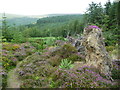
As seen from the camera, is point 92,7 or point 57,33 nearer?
point 92,7

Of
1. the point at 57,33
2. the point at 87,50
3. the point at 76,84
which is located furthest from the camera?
the point at 57,33

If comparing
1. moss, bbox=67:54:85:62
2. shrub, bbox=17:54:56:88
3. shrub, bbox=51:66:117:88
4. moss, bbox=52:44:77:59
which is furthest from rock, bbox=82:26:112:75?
moss, bbox=52:44:77:59

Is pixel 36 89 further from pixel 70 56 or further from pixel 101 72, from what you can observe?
pixel 70 56

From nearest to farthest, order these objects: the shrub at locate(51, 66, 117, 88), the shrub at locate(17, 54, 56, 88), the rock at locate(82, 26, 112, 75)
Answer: the shrub at locate(51, 66, 117, 88) → the shrub at locate(17, 54, 56, 88) → the rock at locate(82, 26, 112, 75)

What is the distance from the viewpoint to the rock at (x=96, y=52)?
7128 millimetres

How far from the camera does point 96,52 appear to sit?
7.38 meters

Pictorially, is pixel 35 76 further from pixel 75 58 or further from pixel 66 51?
pixel 66 51

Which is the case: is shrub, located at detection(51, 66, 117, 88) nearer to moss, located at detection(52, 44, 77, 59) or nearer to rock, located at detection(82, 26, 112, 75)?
rock, located at detection(82, 26, 112, 75)

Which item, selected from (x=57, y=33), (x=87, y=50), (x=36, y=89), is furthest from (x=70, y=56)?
(x=57, y=33)

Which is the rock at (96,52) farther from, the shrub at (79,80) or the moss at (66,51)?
the moss at (66,51)

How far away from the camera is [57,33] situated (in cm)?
5775

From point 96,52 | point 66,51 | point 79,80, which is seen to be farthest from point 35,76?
point 66,51

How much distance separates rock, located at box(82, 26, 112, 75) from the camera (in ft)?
23.4

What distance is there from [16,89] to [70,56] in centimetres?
548
